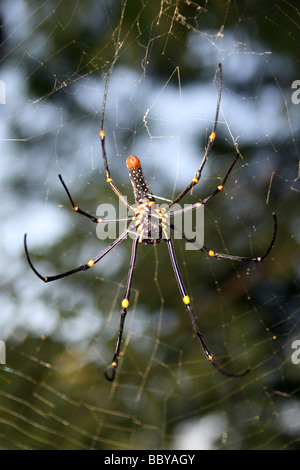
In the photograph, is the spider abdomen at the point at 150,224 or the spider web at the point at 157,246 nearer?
the spider abdomen at the point at 150,224

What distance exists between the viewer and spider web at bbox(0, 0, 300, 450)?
3562mm

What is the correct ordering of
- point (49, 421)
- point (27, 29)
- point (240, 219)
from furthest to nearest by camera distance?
point (240, 219)
point (49, 421)
point (27, 29)

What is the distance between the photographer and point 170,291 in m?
4.38

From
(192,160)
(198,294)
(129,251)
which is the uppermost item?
(192,160)

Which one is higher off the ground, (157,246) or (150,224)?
(157,246)

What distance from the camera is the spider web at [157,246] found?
3.56 meters

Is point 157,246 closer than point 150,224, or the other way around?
point 150,224

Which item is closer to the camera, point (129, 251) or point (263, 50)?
point (263, 50)

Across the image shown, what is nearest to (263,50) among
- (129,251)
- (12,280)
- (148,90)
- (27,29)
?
(148,90)

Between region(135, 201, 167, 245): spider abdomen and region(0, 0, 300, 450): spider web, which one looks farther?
region(0, 0, 300, 450): spider web

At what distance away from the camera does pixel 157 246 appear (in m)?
4.28

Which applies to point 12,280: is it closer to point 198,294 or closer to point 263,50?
point 198,294

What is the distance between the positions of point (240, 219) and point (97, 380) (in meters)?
2.16

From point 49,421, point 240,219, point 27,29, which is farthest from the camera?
point 240,219
